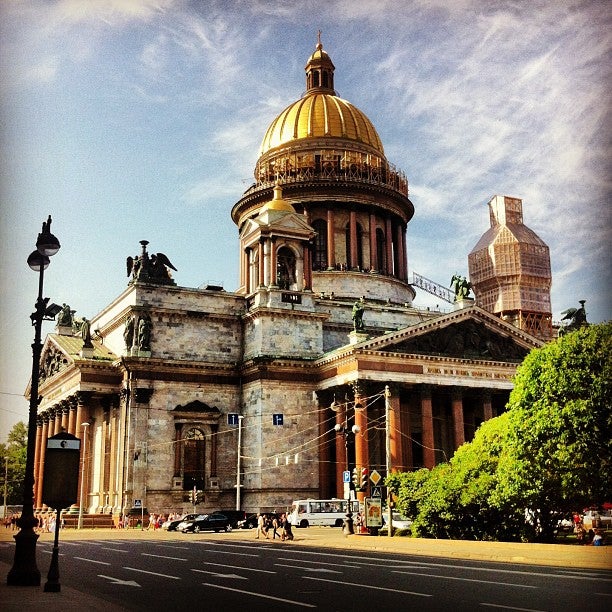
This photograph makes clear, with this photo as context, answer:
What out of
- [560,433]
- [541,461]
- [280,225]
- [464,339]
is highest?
[280,225]

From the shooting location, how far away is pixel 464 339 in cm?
6022

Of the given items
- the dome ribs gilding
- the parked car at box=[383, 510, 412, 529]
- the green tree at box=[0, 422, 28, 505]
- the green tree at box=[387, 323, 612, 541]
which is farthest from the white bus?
the green tree at box=[0, 422, 28, 505]

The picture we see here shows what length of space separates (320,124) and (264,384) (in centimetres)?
2921

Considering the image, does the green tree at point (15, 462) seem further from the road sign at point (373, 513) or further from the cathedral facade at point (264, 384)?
the road sign at point (373, 513)

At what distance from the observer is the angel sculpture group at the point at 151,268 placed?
60812mm

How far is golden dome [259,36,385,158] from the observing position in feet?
253

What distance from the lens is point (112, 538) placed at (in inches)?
1785

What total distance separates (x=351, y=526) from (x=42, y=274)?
998 inches

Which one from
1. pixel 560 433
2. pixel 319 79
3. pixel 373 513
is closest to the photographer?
pixel 560 433

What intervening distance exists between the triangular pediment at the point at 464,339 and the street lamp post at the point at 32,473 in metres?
36.1

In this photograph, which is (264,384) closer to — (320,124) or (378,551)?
(378,551)

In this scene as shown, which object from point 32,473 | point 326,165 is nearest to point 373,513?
point 32,473

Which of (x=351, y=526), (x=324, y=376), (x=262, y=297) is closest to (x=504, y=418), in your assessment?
(x=351, y=526)

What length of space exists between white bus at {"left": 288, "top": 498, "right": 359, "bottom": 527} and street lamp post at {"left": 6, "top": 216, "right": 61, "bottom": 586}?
3573cm
